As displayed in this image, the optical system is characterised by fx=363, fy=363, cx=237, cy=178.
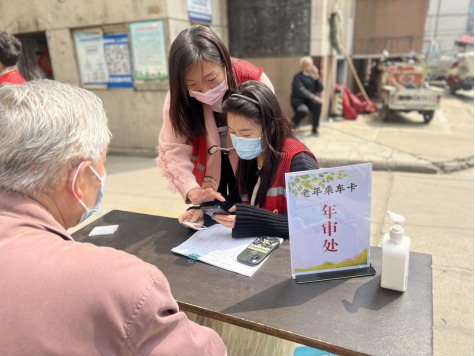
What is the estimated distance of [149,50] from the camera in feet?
17.4

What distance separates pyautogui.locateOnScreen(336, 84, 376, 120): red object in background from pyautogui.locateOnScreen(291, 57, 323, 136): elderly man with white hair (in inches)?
72.9

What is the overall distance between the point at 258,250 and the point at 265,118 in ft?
1.96

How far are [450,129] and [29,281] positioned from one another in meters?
8.29

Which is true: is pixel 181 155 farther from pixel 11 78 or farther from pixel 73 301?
pixel 11 78

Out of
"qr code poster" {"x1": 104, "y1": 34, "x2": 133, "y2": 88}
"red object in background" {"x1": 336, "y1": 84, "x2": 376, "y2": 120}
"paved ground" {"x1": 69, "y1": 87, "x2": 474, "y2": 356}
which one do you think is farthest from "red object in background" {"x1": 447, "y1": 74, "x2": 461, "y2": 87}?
"qr code poster" {"x1": 104, "y1": 34, "x2": 133, "y2": 88}

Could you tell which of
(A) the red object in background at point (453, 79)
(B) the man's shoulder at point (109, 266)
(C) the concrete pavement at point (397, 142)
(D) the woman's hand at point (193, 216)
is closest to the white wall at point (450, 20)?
(A) the red object in background at point (453, 79)

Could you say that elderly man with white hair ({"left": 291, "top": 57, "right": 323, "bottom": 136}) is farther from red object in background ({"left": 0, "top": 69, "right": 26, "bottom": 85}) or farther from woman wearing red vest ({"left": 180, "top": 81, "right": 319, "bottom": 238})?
woman wearing red vest ({"left": 180, "top": 81, "right": 319, "bottom": 238})

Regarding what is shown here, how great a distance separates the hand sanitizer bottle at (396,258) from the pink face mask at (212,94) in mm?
1040

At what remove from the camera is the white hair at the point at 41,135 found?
0.80 meters

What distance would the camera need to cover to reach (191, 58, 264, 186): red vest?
6.26ft

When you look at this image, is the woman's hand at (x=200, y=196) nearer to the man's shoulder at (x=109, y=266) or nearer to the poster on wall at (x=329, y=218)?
the poster on wall at (x=329, y=218)

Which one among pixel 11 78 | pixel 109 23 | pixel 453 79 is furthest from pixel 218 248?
pixel 453 79

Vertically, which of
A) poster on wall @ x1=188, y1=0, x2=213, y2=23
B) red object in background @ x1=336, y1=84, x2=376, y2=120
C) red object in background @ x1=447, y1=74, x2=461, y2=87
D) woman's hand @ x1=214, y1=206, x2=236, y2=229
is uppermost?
poster on wall @ x1=188, y1=0, x2=213, y2=23

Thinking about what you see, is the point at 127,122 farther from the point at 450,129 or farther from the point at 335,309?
the point at 450,129
